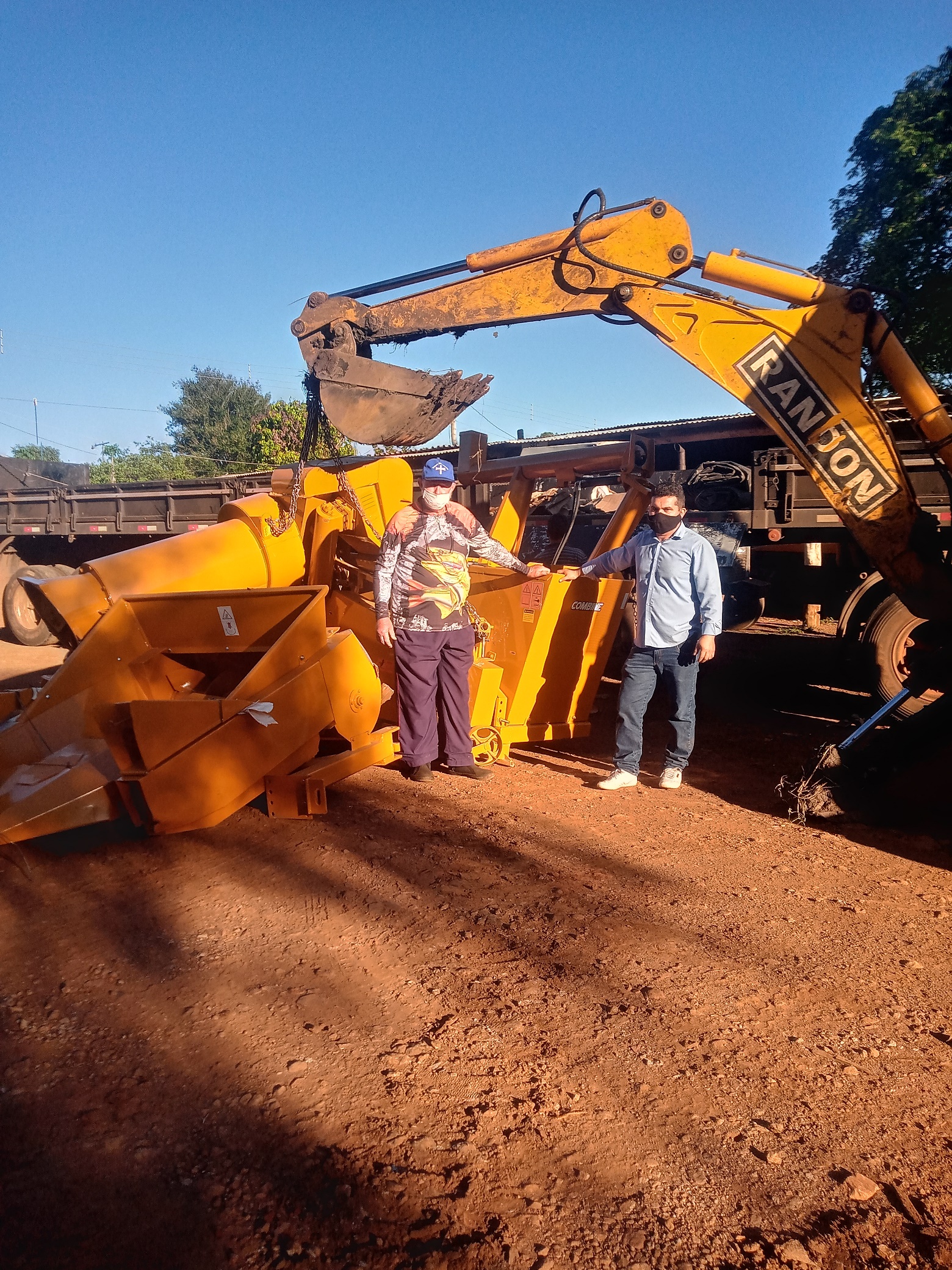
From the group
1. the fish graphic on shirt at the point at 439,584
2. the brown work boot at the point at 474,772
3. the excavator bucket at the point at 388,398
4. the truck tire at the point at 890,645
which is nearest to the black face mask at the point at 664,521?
the fish graphic on shirt at the point at 439,584

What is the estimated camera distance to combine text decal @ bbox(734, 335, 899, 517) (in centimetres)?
489

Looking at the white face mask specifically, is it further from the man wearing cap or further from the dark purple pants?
the dark purple pants

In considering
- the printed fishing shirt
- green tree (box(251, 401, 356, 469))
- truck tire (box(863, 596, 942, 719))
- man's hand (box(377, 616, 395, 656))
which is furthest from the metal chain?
green tree (box(251, 401, 356, 469))

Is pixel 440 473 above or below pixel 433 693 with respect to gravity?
above

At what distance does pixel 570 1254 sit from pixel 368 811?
114 inches

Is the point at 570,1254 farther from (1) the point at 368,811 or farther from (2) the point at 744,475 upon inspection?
(2) the point at 744,475

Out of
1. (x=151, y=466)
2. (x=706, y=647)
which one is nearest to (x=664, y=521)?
(x=706, y=647)

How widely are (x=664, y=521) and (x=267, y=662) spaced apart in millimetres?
2376

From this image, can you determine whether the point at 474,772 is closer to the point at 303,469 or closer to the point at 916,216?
the point at 303,469

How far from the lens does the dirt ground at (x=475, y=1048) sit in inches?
74.3

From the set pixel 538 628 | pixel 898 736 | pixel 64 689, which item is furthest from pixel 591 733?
pixel 64 689

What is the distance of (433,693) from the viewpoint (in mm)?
4820

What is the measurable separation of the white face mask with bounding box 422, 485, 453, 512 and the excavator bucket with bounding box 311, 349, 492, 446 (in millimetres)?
1175

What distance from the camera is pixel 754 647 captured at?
10.7 meters
